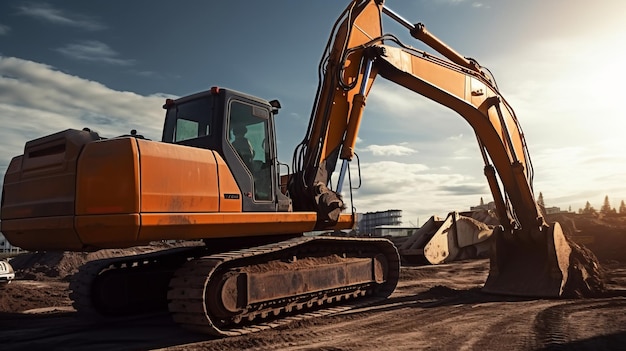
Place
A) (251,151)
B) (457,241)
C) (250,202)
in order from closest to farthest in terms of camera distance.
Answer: (250,202), (251,151), (457,241)

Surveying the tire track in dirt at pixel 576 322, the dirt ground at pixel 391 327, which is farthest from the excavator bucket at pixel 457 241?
the tire track in dirt at pixel 576 322

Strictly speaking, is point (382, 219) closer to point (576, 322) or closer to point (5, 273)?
point (5, 273)

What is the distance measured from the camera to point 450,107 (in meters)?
10.1

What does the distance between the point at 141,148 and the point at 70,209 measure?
1.10m

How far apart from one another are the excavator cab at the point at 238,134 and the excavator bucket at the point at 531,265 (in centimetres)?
489

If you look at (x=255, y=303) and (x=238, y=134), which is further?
(x=238, y=134)

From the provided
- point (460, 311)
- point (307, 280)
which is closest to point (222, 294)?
point (307, 280)

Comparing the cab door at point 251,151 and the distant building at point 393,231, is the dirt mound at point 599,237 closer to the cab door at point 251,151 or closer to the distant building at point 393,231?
the distant building at point 393,231

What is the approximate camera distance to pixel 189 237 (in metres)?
6.31

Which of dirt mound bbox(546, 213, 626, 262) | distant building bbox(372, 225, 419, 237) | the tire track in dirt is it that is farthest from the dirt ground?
distant building bbox(372, 225, 419, 237)

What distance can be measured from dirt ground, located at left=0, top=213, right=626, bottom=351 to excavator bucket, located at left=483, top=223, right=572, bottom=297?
376mm

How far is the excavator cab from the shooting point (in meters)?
7.02

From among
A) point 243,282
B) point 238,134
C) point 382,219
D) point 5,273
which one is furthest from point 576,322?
point 382,219

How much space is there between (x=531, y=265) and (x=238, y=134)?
643 cm
